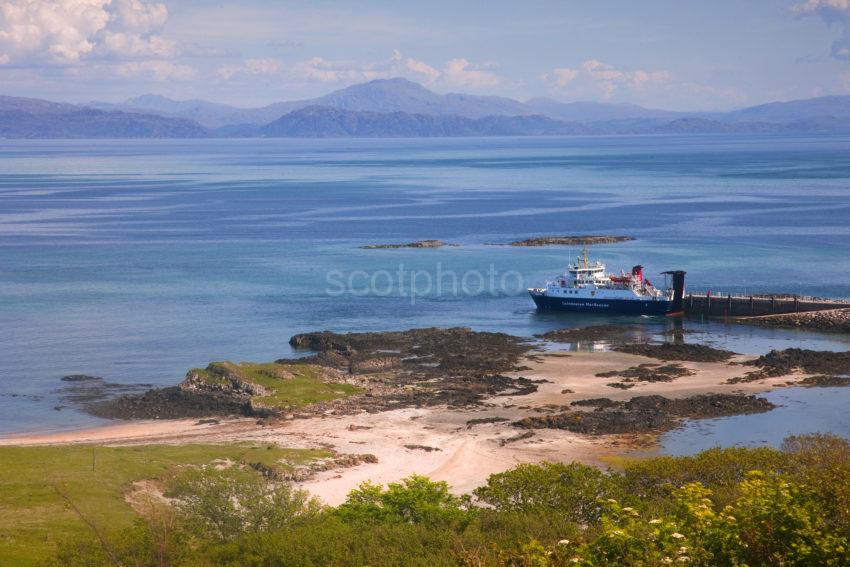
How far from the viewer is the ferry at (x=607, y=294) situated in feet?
286

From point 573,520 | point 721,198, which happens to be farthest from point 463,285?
point 721,198

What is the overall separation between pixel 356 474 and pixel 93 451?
11.6 meters

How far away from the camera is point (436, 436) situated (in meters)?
53.4

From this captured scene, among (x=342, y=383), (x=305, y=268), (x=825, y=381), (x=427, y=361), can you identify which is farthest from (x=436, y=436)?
(x=305, y=268)

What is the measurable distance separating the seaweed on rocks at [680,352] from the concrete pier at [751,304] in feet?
43.1

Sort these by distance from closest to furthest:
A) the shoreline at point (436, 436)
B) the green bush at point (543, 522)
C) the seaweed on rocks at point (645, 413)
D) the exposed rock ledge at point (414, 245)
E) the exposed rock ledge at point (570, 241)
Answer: the green bush at point (543, 522)
the shoreline at point (436, 436)
the seaweed on rocks at point (645, 413)
the exposed rock ledge at point (570, 241)
the exposed rock ledge at point (414, 245)

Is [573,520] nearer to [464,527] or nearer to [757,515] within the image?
[464,527]

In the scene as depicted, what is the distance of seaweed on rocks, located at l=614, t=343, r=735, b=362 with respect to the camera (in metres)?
71.1

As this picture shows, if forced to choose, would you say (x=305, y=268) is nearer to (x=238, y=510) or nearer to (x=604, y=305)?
(x=604, y=305)

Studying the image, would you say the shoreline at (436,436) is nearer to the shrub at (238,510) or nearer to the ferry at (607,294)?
the shrub at (238,510)

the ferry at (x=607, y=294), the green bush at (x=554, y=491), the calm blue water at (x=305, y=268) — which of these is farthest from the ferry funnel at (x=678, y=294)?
the green bush at (x=554, y=491)

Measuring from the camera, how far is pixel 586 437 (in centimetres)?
5338

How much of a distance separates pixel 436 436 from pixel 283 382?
1311 cm

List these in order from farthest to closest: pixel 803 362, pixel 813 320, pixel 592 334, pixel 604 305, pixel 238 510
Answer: pixel 604 305, pixel 813 320, pixel 592 334, pixel 803 362, pixel 238 510
